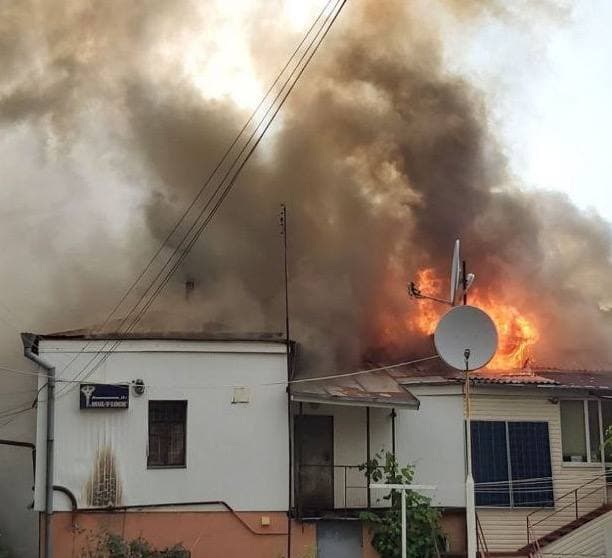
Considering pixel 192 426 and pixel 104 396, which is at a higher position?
pixel 104 396

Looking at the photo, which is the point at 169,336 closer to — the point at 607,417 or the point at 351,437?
the point at 351,437

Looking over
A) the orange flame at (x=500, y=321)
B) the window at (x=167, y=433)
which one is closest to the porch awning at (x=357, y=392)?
the window at (x=167, y=433)

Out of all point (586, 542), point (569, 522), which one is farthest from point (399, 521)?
point (569, 522)

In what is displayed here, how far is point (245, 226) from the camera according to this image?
25.3m

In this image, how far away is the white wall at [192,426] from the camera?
16.2 m

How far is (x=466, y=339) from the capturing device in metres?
11.1

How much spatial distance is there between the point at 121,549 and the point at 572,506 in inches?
396

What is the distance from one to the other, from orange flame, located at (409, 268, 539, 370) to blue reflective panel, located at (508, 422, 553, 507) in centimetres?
338

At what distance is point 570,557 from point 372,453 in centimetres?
474

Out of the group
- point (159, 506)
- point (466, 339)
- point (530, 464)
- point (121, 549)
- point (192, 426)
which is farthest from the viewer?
point (530, 464)

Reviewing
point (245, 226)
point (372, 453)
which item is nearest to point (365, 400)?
point (372, 453)

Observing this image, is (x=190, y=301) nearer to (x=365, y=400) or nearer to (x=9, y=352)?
(x=9, y=352)

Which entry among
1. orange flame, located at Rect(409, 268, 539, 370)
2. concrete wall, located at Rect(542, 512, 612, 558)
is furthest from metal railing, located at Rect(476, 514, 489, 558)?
orange flame, located at Rect(409, 268, 539, 370)

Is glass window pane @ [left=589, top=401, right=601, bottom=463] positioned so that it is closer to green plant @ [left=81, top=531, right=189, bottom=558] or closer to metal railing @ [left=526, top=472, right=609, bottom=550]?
metal railing @ [left=526, top=472, right=609, bottom=550]
